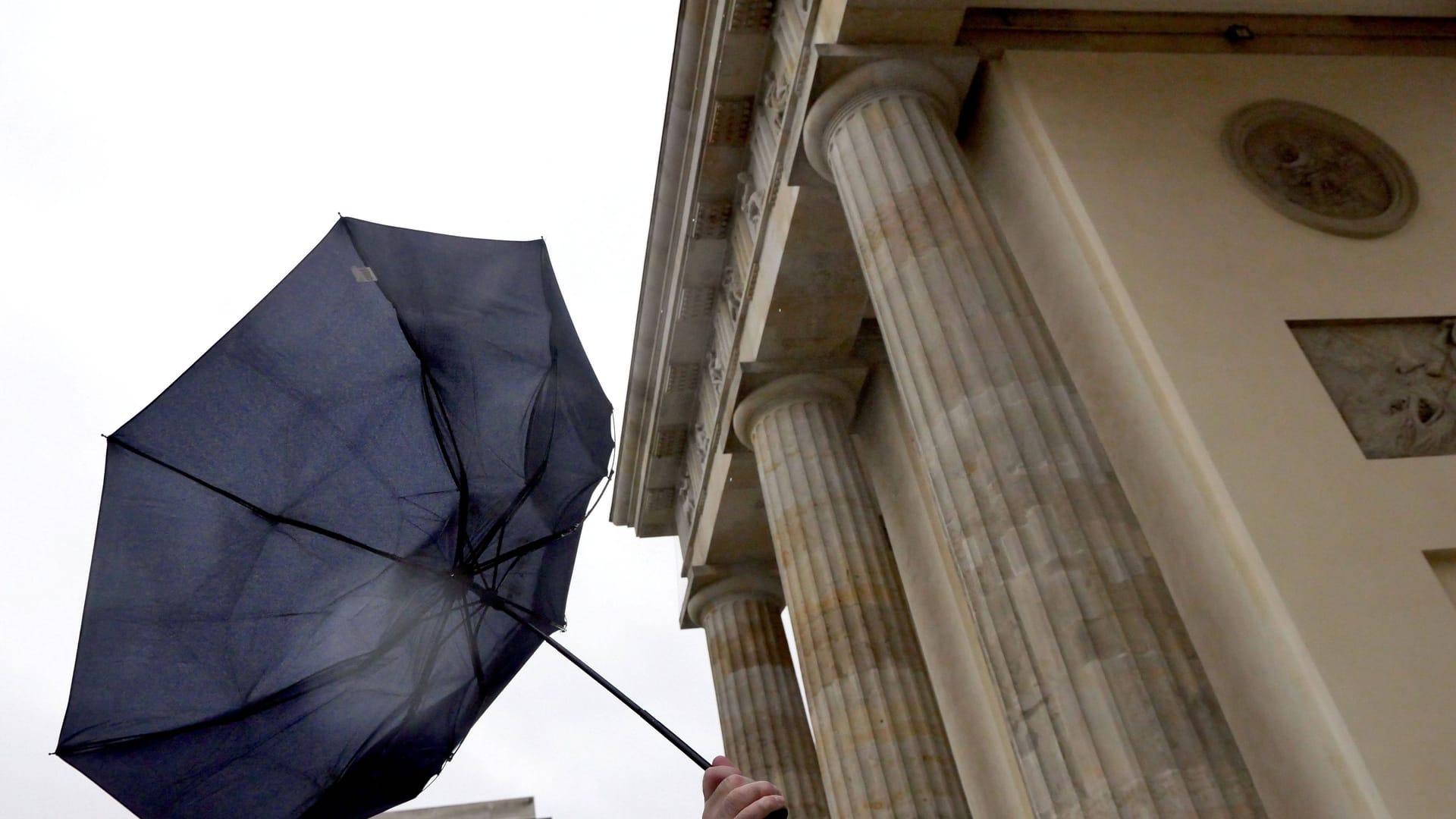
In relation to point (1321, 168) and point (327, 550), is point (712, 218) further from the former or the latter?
point (327, 550)

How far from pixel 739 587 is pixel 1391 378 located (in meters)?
8.55

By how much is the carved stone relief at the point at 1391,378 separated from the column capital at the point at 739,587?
822 cm

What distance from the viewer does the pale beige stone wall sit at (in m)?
5.20

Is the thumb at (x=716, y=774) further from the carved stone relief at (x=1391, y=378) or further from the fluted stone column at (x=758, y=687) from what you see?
the fluted stone column at (x=758, y=687)

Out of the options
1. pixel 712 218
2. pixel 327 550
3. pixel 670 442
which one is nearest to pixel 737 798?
pixel 327 550

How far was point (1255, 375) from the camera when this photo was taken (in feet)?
21.2

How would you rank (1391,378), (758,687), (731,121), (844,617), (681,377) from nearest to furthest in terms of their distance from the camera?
(1391,378) < (844,617) < (731,121) < (681,377) < (758,687)

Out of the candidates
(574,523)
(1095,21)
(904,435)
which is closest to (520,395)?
(574,523)

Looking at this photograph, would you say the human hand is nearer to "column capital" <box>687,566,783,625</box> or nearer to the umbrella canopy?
the umbrella canopy

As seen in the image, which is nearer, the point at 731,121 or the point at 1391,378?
the point at 1391,378

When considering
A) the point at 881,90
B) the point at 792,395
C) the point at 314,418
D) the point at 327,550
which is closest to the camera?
the point at 327,550

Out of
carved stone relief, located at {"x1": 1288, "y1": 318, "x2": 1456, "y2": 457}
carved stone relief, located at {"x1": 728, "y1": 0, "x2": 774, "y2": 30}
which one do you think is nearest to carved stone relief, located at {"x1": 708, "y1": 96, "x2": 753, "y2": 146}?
carved stone relief, located at {"x1": 728, "y1": 0, "x2": 774, "y2": 30}

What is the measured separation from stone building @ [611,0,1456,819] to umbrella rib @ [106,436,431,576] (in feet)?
10.4

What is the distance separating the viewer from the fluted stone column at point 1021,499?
4812 mm
